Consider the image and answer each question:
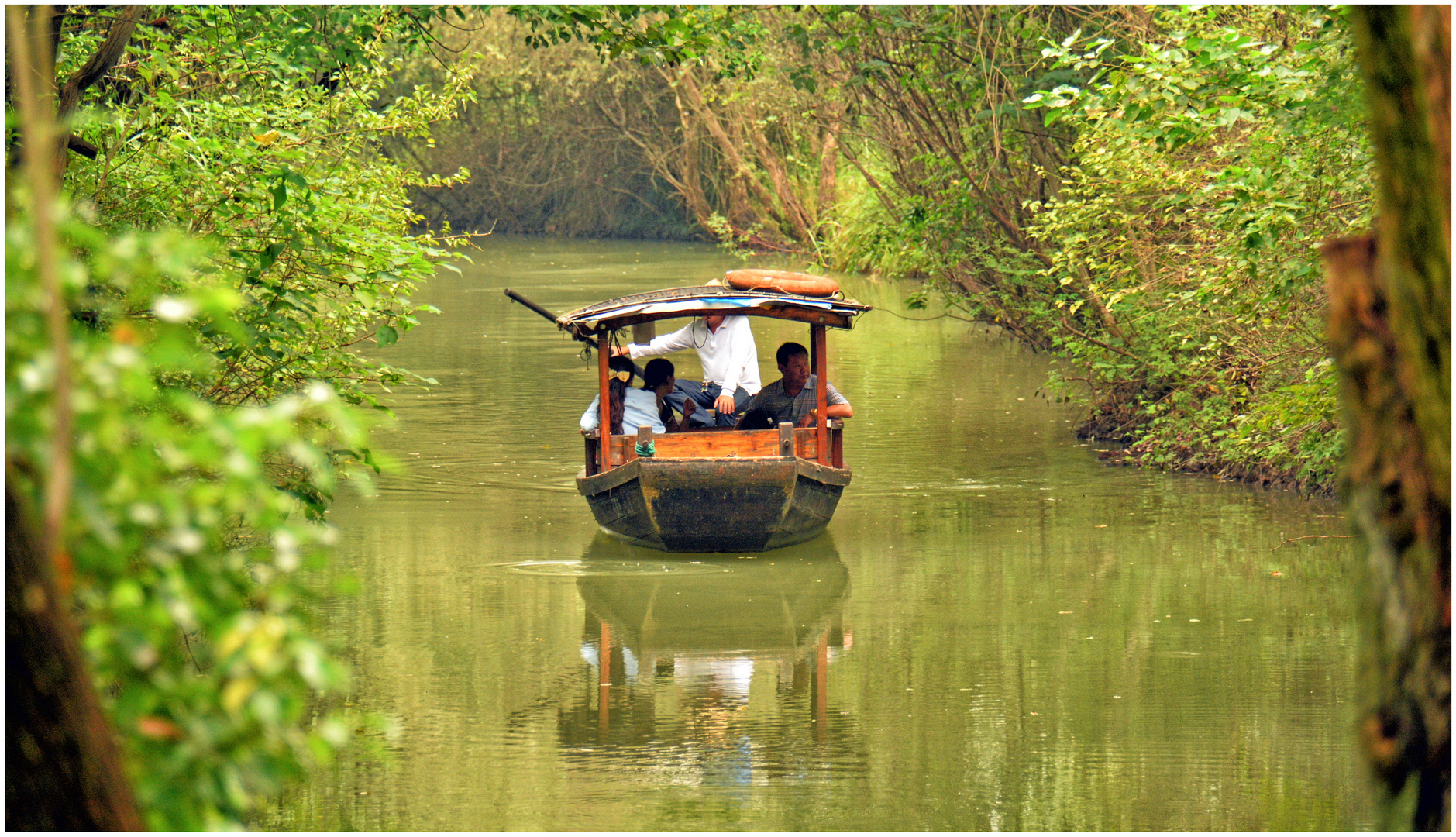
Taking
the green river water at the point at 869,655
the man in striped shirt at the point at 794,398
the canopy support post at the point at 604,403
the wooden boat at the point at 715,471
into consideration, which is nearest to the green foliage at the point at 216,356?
the green river water at the point at 869,655

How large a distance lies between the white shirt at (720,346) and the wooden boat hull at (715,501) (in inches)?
36.2

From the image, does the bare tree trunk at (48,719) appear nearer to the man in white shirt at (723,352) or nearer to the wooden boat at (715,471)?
the wooden boat at (715,471)

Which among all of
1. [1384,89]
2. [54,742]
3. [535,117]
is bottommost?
[54,742]

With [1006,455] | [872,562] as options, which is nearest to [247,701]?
[872,562]

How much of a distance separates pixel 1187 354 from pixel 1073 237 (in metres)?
1.84

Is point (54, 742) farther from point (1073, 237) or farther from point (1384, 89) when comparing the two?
point (1073, 237)

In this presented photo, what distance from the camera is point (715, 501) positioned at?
35.0 ft

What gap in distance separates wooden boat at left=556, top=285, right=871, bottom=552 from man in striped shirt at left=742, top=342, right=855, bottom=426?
19 cm

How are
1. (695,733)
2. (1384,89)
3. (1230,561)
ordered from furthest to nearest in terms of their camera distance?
(1230,561) → (695,733) → (1384,89)

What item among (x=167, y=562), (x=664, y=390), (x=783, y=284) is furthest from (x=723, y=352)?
(x=167, y=562)

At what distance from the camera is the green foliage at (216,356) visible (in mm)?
2303

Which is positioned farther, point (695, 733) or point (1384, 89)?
point (695, 733)

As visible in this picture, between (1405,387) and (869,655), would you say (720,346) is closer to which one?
(869,655)

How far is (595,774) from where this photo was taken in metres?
6.97
